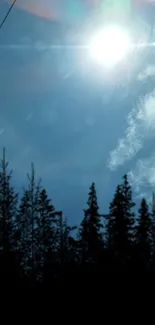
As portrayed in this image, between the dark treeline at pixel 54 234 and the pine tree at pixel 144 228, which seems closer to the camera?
the dark treeline at pixel 54 234

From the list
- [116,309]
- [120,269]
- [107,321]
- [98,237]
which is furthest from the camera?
[98,237]

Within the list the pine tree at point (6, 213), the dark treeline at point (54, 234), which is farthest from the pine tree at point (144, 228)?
the pine tree at point (6, 213)

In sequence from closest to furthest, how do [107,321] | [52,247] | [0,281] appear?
[107,321]
[0,281]
[52,247]

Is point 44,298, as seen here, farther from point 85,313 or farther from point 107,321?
point 107,321

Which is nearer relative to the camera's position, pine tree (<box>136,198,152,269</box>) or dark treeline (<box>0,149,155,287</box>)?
dark treeline (<box>0,149,155,287</box>)

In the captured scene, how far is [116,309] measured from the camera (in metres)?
15.0

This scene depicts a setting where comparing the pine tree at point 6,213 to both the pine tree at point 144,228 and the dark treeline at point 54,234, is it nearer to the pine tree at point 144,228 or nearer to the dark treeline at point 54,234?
the dark treeline at point 54,234

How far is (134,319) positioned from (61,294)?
4092 millimetres

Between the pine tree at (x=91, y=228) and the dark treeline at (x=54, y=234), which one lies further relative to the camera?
the pine tree at (x=91, y=228)

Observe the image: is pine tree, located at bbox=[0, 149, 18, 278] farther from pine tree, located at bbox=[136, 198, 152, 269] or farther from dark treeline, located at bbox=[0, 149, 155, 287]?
pine tree, located at bbox=[136, 198, 152, 269]

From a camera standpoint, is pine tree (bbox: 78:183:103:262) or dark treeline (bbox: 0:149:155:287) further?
pine tree (bbox: 78:183:103:262)

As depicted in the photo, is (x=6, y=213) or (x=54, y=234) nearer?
(x=6, y=213)

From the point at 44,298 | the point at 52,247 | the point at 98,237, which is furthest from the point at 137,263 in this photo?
the point at 52,247

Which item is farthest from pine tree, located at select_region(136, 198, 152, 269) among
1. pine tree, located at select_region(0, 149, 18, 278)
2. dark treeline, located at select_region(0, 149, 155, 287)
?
pine tree, located at select_region(0, 149, 18, 278)
